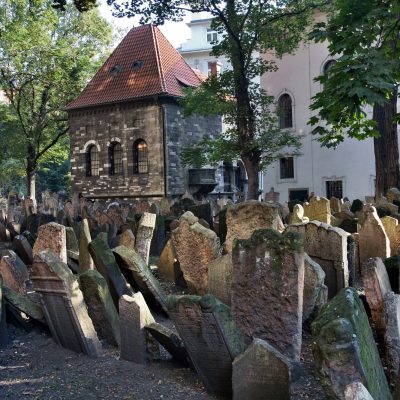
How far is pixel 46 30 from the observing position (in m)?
28.2

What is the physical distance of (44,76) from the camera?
Answer: 1059 inches

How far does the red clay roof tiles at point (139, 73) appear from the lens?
2836 centimetres

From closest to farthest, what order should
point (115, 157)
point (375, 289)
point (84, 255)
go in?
point (375, 289)
point (84, 255)
point (115, 157)

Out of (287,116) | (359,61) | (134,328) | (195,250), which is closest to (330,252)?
(195,250)

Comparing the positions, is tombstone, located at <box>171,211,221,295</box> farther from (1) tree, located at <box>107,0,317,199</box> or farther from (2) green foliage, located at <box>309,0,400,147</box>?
(1) tree, located at <box>107,0,317,199</box>

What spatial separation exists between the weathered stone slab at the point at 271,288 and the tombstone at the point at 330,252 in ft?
5.65

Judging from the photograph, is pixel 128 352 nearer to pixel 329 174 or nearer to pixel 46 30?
pixel 329 174

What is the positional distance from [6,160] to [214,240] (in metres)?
29.5

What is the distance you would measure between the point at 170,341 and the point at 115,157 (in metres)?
26.4

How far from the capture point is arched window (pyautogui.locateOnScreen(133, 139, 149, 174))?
28648 mm

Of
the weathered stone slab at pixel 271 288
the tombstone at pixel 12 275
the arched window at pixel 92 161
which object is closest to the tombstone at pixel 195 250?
the tombstone at pixel 12 275

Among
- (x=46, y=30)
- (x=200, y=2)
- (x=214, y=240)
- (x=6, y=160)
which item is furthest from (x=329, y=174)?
(x=214, y=240)

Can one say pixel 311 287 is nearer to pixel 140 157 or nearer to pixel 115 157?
pixel 140 157

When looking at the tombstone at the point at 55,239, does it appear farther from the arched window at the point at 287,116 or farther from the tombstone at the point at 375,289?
the arched window at the point at 287,116
